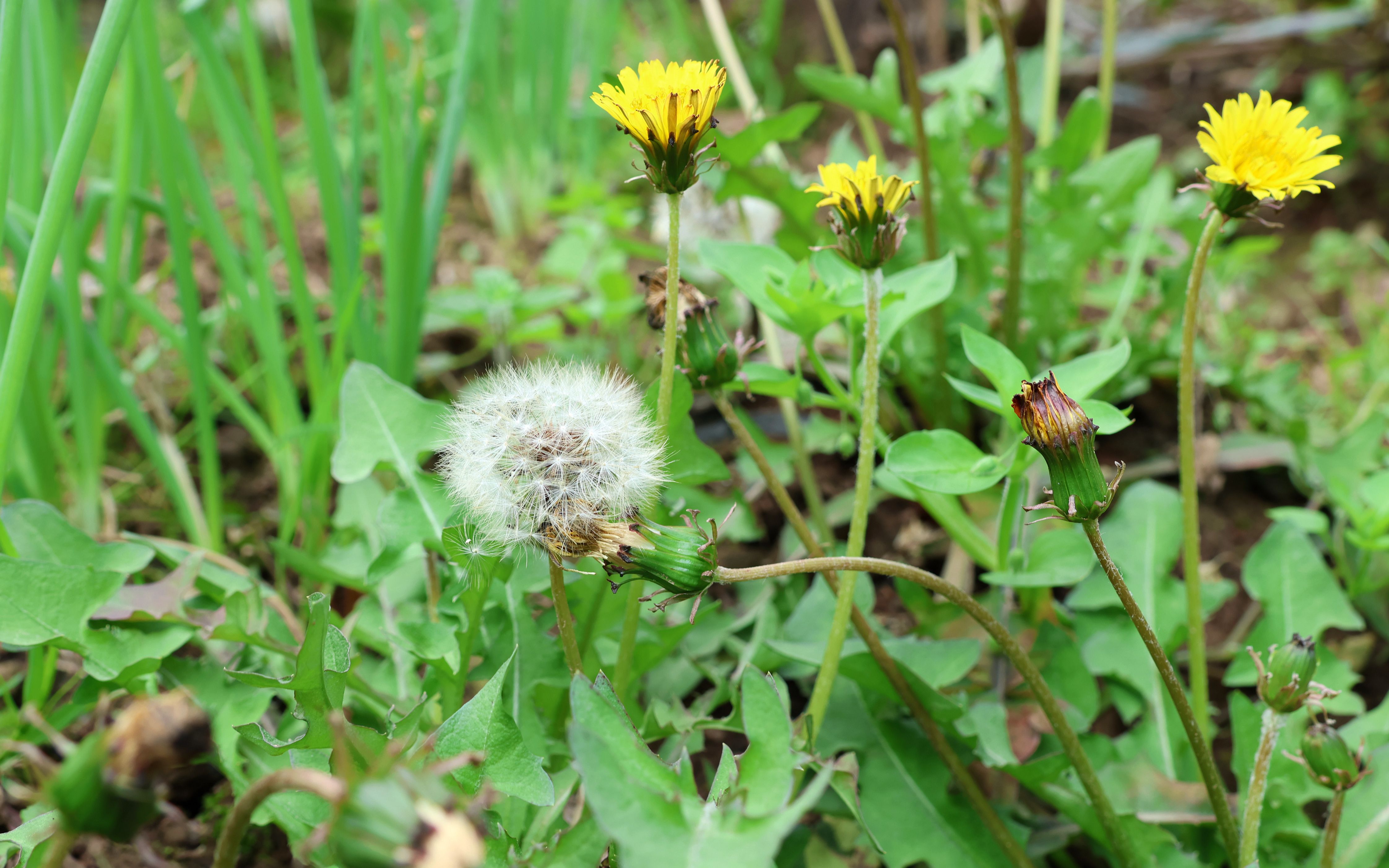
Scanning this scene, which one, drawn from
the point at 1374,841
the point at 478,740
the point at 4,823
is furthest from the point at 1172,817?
the point at 4,823

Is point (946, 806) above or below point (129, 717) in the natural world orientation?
below

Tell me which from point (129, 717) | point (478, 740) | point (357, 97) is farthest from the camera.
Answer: point (357, 97)

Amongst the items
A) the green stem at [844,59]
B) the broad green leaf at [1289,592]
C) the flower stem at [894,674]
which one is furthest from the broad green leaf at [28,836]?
the green stem at [844,59]

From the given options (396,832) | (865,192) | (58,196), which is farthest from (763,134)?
(396,832)

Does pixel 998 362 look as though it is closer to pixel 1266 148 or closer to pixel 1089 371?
pixel 1089 371

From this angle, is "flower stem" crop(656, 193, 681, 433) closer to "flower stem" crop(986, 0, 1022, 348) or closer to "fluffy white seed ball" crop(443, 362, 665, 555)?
"fluffy white seed ball" crop(443, 362, 665, 555)

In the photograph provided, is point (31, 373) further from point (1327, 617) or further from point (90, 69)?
point (1327, 617)

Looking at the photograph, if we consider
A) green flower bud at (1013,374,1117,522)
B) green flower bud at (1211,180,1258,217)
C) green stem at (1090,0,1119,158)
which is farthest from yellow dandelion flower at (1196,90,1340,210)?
green stem at (1090,0,1119,158)

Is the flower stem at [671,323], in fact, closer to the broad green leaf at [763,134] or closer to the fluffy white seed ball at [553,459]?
the fluffy white seed ball at [553,459]
